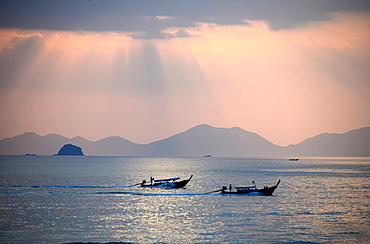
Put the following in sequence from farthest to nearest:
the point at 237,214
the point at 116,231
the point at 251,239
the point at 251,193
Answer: the point at 251,193
the point at 237,214
the point at 116,231
the point at 251,239

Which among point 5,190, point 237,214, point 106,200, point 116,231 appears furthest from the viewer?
point 5,190

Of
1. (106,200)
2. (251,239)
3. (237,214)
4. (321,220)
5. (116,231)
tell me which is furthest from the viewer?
(106,200)

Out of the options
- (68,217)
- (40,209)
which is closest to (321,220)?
(68,217)

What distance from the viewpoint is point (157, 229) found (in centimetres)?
5075

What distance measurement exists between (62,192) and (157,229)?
147 feet

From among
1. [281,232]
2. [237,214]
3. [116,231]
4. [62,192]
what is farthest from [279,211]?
[62,192]

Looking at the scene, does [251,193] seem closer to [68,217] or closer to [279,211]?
[279,211]

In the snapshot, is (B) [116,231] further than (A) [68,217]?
No

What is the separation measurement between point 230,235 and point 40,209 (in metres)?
30.6

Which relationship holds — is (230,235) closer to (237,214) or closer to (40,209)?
(237,214)

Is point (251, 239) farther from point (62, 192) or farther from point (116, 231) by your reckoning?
point (62, 192)

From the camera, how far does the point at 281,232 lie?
4978cm

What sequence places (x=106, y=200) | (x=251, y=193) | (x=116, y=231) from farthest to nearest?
(x=251, y=193)
(x=106, y=200)
(x=116, y=231)

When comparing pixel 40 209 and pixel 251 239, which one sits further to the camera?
pixel 40 209
